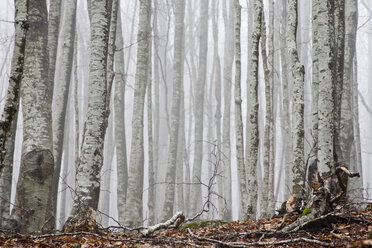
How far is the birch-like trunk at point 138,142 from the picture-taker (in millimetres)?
10453

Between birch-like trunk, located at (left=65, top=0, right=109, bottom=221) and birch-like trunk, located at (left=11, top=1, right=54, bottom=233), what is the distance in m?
0.62

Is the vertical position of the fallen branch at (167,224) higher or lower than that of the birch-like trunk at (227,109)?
lower

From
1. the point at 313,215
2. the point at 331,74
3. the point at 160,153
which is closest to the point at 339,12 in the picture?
the point at 331,74

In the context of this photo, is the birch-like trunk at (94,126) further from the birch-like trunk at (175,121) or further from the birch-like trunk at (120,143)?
the birch-like trunk at (175,121)

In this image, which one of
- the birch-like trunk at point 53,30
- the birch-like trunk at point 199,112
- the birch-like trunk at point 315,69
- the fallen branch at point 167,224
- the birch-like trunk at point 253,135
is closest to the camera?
the fallen branch at point 167,224

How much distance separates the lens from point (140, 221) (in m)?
10.3

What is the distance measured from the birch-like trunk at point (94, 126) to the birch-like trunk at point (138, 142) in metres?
4.55

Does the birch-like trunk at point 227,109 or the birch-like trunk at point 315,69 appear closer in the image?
the birch-like trunk at point 315,69

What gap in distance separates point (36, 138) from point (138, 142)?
4976 mm

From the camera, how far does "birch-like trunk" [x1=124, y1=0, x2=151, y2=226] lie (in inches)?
412

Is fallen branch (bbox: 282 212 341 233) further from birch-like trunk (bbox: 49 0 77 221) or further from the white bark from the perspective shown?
birch-like trunk (bbox: 49 0 77 221)

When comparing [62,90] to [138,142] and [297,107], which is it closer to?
[138,142]

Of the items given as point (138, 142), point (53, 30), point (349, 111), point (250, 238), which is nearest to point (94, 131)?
point (250, 238)

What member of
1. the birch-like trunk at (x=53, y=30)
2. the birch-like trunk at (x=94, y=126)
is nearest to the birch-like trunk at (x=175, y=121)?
the birch-like trunk at (x=53, y=30)
